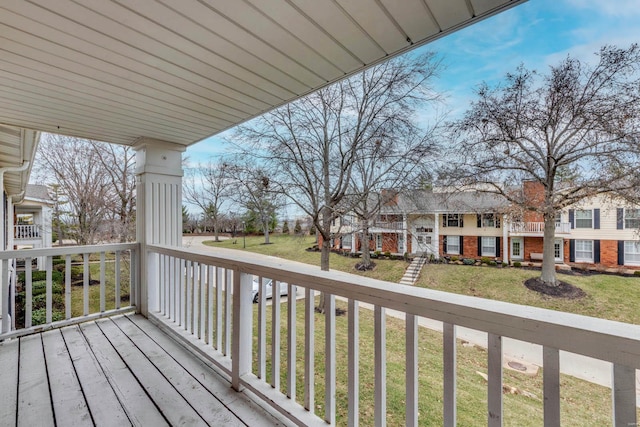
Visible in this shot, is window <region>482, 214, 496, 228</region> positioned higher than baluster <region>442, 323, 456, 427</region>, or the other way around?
window <region>482, 214, 496, 228</region>

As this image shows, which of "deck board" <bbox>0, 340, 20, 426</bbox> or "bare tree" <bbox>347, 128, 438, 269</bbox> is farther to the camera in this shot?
"bare tree" <bbox>347, 128, 438, 269</bbox>

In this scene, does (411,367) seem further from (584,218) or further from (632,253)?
(584,218)

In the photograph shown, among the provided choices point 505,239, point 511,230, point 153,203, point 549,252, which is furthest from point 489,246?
point 153,203

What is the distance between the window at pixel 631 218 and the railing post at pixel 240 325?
2742 millimetres

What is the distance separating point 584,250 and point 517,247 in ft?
1.62

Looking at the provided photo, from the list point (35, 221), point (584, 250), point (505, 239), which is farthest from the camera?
point (35, 221)

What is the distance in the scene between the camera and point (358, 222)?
6.09 metres

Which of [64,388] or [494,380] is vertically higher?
[494,380]

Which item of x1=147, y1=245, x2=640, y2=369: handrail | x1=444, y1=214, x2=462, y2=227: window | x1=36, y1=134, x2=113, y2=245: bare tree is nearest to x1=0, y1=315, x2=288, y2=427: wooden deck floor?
x1=147, y1=245, x2=640, y2=369: handrail

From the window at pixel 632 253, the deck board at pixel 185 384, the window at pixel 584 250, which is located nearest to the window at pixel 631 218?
the window at pixel 632 253

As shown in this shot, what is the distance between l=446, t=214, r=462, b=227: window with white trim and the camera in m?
3.45

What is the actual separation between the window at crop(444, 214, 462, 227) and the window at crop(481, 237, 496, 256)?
1.27 feet

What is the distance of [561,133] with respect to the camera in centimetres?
260

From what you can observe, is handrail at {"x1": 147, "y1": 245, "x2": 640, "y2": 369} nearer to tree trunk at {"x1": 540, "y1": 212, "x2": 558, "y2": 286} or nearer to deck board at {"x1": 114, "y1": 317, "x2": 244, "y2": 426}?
deck board at {"x1": 114, "y1": 317, "x2": 244, "y2": 426}
